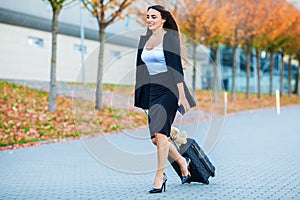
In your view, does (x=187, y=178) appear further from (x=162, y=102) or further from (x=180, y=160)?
(x=162, y=102)

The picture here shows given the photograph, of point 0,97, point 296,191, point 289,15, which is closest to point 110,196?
point 296,191

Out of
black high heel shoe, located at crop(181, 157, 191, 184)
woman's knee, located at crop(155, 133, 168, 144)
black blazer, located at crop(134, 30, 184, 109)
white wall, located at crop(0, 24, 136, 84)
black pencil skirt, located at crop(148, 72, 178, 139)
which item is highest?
white wall, located at crop(0, 24, 136, 84)

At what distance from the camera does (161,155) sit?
19.8 feet

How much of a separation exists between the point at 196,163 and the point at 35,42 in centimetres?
1843

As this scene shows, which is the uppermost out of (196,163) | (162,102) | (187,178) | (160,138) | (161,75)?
(161,75)

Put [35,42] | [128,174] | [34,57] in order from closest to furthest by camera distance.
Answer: [128,174] → [34,57] → [35,42]

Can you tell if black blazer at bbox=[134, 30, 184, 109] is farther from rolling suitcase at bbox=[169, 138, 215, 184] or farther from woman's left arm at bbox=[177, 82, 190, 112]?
rolling suitcase at bbox=[169, 138, 215, 184]

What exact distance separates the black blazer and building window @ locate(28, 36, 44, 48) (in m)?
18.0

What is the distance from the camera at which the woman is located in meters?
5.86

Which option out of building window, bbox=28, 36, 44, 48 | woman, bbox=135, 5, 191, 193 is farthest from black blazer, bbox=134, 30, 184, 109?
building window, bbox=28, 36, 44, 48

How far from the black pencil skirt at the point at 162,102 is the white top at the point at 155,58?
0.25 ft

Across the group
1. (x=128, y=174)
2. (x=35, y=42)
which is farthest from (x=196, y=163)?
(x=35, y=42)

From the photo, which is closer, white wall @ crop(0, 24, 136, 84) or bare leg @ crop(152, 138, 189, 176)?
bare leg @ crop(152, 138, 189, 176)

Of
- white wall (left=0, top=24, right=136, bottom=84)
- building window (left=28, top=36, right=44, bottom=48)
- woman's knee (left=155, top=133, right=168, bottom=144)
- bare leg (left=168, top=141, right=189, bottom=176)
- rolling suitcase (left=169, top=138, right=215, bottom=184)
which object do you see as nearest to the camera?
woman's knee (left=155, top=133, right=168, bottom=144)
